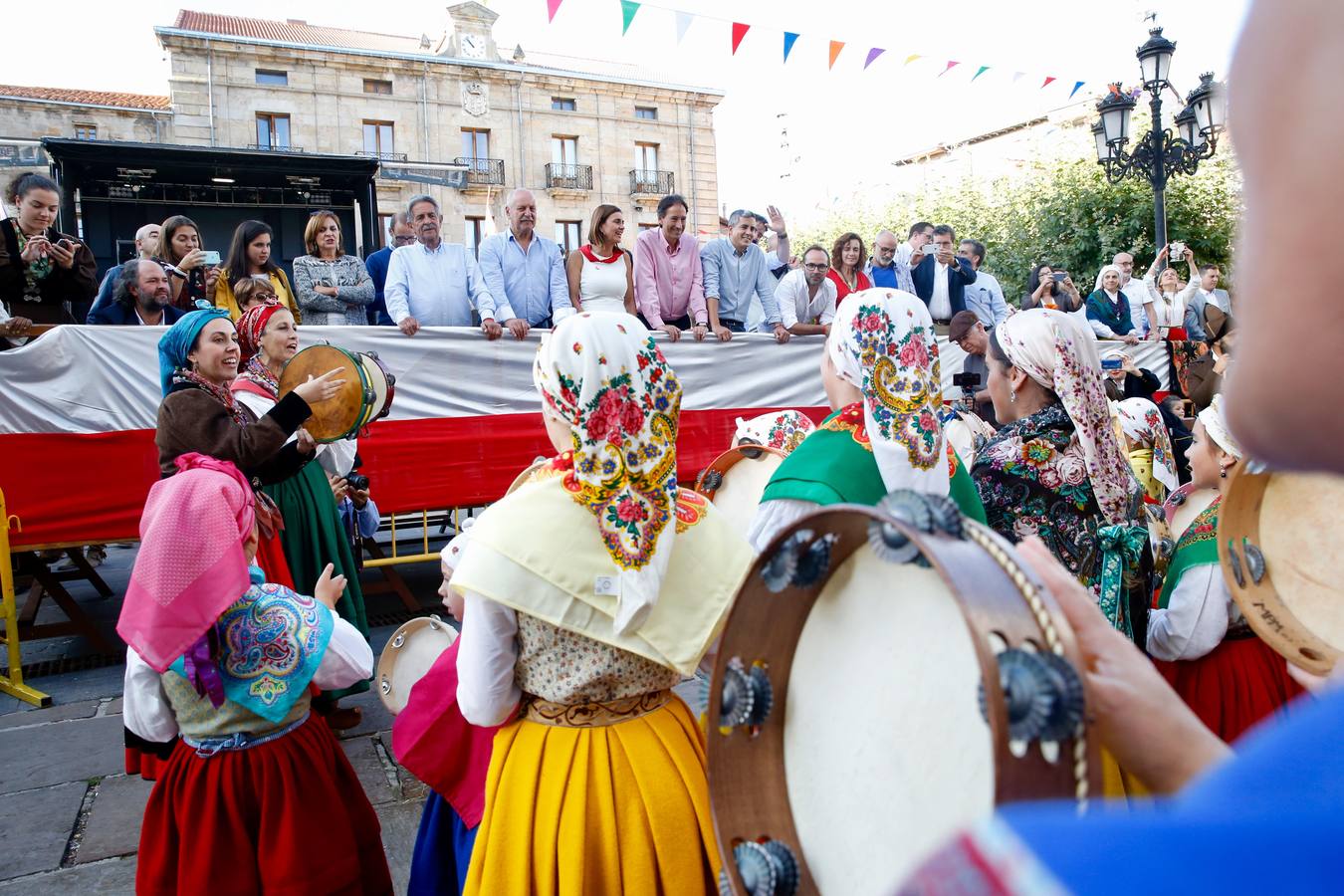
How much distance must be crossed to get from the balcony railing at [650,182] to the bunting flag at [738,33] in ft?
95.6

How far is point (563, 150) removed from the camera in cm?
3881

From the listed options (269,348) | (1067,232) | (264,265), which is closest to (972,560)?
(269,348)

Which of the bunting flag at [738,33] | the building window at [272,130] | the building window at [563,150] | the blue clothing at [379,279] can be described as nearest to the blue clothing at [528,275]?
the blue clothing at [379,279]

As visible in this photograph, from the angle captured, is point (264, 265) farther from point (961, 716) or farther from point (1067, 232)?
point (1067, 232)

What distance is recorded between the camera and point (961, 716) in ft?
2.98

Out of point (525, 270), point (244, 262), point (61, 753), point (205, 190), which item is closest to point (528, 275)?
point (525, 270)

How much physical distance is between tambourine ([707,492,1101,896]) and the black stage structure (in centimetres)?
1327

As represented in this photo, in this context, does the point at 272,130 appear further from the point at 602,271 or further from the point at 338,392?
the point at 338,392

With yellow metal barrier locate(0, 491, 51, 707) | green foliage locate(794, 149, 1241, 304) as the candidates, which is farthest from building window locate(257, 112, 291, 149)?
yellow metal barrier locate(0, 491, 51, 707)

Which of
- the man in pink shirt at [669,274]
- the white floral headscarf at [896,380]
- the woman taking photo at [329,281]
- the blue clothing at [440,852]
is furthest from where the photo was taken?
the man in pink shirt at [669,274]

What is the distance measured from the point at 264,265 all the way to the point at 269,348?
2.15 meters

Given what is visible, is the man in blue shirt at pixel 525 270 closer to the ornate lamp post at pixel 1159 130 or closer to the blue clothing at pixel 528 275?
the blue clothing at pixel 528 275

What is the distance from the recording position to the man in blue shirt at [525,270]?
25.4 feet

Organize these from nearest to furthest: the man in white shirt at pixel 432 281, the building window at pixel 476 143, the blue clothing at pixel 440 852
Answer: the blue clothing at pixel 440 852
the man in white shirt at pixel 432 281
the building window at pixel 476 143
